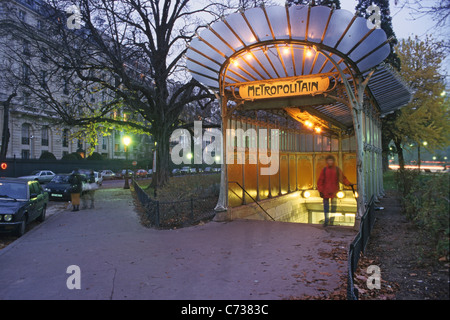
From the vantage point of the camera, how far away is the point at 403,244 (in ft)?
23.0

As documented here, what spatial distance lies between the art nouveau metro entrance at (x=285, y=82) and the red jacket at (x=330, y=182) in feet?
2.12

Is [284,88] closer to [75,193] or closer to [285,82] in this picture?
[285,82]

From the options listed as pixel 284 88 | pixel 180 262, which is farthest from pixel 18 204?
pixel 284 88

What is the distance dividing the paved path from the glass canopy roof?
4.45 metres

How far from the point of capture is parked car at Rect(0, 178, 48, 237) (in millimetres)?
8953

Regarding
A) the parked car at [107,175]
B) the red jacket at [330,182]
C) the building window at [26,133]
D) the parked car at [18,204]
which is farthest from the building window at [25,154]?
the red jacket at [330,182]

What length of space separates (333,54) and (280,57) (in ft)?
4.49

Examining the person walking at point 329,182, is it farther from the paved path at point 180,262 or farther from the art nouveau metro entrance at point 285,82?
the paved path at point 180,262

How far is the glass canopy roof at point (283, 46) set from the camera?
749cm

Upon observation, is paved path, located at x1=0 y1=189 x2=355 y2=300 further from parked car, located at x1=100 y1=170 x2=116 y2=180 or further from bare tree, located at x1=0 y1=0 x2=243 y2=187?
parked car, located at x1=100 y1=170 x2=116 y2=180

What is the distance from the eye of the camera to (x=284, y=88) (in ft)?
31.8

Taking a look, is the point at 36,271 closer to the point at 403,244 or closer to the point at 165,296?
the point at 165,296

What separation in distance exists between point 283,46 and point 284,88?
4.47 ft
